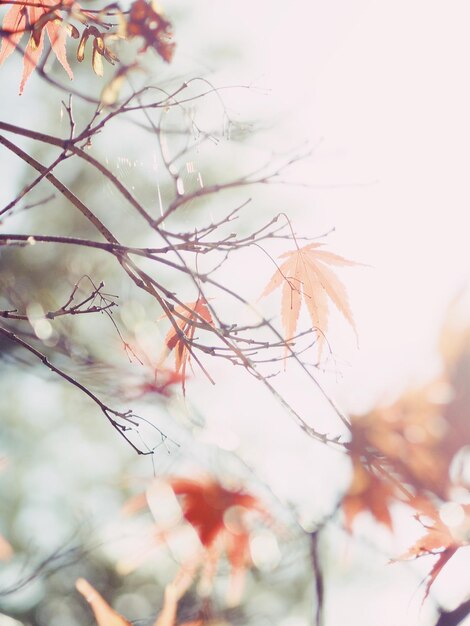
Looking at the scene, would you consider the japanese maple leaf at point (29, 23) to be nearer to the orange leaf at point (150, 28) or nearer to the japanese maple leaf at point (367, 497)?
the orange leaf at point (150, 28)

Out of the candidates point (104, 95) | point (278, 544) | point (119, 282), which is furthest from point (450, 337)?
point (119, 282)

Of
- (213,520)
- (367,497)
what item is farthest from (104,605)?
(367,497)

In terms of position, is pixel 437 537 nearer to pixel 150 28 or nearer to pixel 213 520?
pixel 213 520

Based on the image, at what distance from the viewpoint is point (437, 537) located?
80 centimetres

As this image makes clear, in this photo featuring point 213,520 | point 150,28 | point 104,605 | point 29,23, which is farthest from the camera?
point 213,520

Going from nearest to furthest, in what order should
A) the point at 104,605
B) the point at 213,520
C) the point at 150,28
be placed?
the point at 150,28 → the point at 104,605 → the point at 213,520

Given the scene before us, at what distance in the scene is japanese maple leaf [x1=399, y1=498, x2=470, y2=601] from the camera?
0.76 metres

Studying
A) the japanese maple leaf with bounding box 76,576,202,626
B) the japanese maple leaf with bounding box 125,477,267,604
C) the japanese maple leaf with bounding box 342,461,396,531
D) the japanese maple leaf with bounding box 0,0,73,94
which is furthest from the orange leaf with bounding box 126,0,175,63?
the japanese maple leaf with bounding box 125,477,267,604

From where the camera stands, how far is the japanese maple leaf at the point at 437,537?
76cm

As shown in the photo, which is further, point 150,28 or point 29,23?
point 29,23

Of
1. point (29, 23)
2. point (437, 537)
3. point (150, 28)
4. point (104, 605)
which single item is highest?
point (29, 23)

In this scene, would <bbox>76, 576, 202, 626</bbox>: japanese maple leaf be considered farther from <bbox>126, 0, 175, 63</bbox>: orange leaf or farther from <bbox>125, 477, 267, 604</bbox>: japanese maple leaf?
<bbox>126, 0, 175, 63</bbox>: orange leaf

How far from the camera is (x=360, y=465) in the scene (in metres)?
0.82

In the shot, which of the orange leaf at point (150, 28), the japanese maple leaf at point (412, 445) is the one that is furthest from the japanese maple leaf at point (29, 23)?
the japanese maple leaf at point (412, 445)
